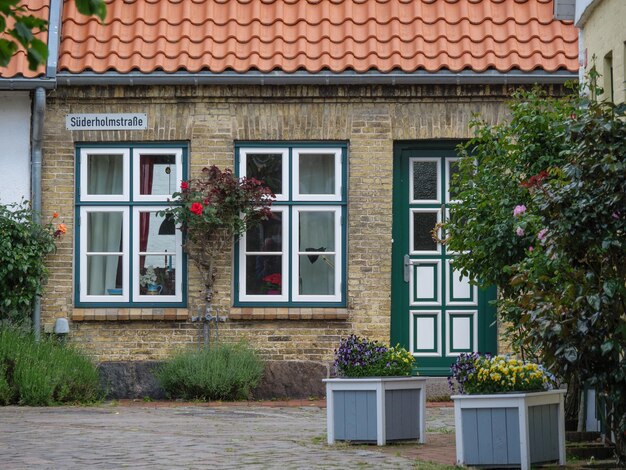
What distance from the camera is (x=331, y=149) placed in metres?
16.8

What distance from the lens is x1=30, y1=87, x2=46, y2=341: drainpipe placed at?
53.8 feet

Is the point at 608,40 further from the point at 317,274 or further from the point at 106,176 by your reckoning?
the point at 106,176

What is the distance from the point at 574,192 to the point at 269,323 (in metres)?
8.01

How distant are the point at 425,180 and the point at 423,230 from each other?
2.02 ft

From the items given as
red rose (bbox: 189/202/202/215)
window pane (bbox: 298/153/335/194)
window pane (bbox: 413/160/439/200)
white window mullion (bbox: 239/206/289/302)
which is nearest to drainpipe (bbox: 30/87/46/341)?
red rose (bbox: 189/202/202/215)

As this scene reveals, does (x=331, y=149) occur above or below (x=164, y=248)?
above

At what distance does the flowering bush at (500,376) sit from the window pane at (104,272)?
765cm

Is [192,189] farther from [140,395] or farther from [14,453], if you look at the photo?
[14,453]

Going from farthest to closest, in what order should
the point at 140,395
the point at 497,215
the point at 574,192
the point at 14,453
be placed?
the point at 140,395
the point at 497,215
the point at 14,453
the point at 574,192

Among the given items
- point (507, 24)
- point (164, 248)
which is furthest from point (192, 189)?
point (507, 24)

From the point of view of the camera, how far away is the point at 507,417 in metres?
9.55

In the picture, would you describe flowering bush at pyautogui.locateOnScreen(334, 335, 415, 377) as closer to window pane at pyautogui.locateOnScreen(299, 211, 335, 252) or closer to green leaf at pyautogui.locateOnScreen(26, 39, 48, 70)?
window pane at pyautogui.locateOnScreen(299, 211, 335, 252)

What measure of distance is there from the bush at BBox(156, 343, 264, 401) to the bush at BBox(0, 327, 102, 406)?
93cm

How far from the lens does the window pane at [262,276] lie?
16.8 meters
